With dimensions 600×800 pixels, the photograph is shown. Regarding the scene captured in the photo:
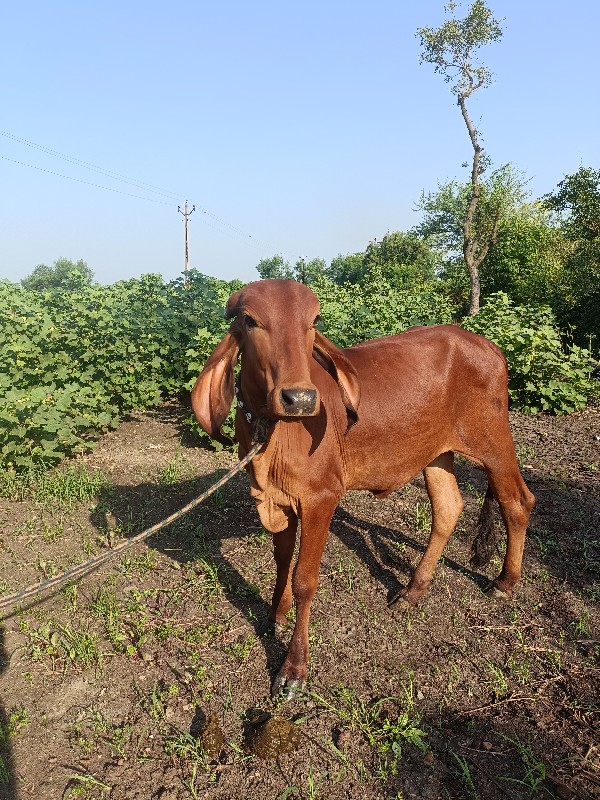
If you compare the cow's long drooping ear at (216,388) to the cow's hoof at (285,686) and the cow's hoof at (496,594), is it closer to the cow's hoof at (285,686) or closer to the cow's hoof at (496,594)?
the cow's hoof at (285,686)

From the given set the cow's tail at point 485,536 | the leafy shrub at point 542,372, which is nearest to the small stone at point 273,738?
the cow's tail at point 485,536

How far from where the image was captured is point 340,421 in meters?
3.50

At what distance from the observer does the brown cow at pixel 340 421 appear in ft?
9.09

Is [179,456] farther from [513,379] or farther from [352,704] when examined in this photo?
[513,379]

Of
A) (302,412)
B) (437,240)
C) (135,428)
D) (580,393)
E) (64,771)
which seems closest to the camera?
(302,412)

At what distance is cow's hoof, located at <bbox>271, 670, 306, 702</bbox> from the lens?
3.29m

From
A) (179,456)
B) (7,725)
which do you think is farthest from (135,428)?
(7,725)

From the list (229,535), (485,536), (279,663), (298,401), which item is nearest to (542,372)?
(485,536)

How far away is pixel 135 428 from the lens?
8062mm

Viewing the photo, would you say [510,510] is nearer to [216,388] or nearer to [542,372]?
[216,388]

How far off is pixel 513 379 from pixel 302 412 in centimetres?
749

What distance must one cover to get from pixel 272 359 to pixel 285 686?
180 cm

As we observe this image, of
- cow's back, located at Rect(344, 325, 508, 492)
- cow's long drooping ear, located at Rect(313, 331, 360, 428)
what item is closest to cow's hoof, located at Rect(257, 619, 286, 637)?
cow's back, located at Rect(344, 325, 508, 492)

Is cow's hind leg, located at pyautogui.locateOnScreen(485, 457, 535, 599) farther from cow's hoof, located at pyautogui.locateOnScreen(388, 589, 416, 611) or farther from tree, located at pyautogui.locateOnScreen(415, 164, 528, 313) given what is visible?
tree, located at pyautogui.locateOnScreen(415, 164, 528, 313)
